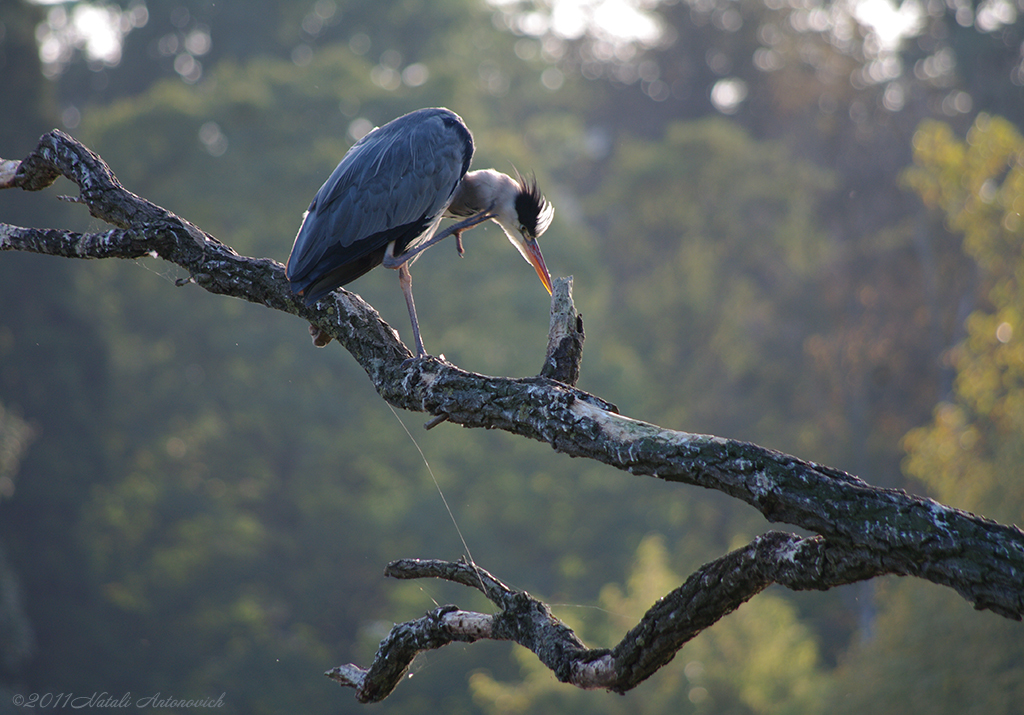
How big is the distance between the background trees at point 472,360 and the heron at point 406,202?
28.7 ft

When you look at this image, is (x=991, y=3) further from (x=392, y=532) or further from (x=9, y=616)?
(x=9, y=616)

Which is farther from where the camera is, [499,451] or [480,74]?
[480,74]

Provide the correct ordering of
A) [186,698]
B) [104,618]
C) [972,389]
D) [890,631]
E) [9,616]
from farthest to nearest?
[104,618]
[186,698]
[9,616]
[972,389]
[890,631]

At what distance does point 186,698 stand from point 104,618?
2.92 meters

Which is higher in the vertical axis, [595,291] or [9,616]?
[595,291]

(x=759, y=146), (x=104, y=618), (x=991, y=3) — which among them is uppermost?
(x=991, y=3)

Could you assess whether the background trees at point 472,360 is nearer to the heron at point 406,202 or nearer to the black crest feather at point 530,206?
the black crest feather at point 530,206

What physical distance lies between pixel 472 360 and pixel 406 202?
1601cm

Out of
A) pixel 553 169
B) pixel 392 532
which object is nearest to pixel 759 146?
pixel 553 169

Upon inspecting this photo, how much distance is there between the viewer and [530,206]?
16.5 ft

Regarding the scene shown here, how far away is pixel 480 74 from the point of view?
35031mm

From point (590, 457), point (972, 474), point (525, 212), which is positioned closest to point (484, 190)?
point (525, 212)

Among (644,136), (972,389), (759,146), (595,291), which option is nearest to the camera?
(972,389)

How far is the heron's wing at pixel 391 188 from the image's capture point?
4250 millimetres
